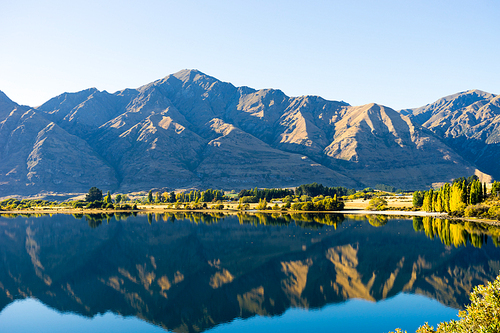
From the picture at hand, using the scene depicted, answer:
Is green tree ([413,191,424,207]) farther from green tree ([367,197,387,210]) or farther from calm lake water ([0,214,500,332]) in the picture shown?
calm lake water ([0,214,500,332])

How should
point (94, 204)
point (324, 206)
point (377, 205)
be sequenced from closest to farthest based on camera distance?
point (324, 206)
point (377, 205)
point (94, 204)

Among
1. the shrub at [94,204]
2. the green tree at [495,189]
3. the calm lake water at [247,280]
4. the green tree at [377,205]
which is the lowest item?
the green tree at [377,205]

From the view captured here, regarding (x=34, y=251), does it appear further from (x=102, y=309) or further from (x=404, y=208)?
(x=404, y=208)

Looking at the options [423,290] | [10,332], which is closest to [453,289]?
[423,290]

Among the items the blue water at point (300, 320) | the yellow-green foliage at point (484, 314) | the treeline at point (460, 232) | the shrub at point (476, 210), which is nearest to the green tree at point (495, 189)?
the shrub at point (476, 210)

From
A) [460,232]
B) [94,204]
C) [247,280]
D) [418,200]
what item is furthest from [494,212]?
[94,204]

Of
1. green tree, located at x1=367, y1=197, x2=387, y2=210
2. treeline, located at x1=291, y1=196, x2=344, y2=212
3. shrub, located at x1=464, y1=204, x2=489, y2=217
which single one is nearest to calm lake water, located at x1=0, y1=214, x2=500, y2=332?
shrub, located at x1=464, y1=204, x2=489, y2=217

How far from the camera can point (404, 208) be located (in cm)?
14775

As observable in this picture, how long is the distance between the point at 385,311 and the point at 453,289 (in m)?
12.0

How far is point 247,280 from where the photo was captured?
161 feet

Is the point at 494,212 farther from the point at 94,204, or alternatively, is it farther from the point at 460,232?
the point at 94,204

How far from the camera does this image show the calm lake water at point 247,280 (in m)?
35.6

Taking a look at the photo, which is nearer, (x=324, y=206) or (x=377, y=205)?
(x=324, y=206)

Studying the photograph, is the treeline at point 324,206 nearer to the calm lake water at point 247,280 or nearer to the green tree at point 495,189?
the green tree at point 495,189
